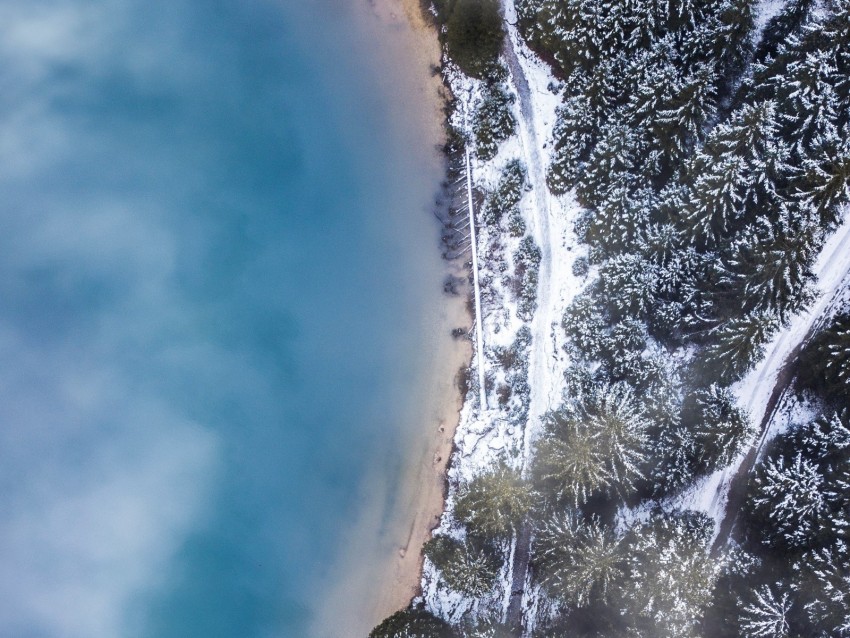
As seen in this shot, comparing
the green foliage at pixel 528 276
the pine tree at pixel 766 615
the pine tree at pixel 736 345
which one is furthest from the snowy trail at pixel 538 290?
the pine tree at pixel 766 615

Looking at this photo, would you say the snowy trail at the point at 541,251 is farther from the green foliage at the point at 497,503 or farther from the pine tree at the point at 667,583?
the pine tree at the point at 667,583

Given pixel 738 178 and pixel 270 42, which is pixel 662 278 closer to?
pixel 738 178

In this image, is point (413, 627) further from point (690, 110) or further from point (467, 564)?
point (690, 110)

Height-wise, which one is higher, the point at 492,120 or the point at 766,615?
the point at 492,120

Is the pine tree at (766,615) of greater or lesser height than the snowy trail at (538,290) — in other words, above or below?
below

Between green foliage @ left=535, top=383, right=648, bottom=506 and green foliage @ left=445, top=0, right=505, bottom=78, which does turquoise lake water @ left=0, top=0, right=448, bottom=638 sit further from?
green foliage @ left=535, top=383, right=648, bottom=506

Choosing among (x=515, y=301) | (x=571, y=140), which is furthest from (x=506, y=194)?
(x=515, y=301)
